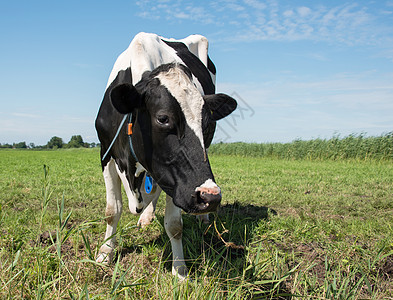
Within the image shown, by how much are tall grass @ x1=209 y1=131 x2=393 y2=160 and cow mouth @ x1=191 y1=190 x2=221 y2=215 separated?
1738 centimetres

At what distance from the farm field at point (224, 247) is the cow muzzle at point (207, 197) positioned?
0.27 metres

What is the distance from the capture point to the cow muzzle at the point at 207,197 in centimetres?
210

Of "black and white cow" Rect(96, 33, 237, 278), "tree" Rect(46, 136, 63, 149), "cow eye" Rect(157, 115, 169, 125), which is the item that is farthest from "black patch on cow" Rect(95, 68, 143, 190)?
"tree" Rect(46, 136, 63, 149)

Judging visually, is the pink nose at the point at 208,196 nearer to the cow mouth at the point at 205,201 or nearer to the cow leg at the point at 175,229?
the cow mouth at the point at 205,201

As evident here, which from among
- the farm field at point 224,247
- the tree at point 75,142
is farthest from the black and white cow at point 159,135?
the tree at point 75,142

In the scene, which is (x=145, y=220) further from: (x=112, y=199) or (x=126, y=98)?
(x=126, y=98)

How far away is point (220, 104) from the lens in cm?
295

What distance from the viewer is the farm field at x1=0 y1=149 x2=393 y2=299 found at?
7.20 feet

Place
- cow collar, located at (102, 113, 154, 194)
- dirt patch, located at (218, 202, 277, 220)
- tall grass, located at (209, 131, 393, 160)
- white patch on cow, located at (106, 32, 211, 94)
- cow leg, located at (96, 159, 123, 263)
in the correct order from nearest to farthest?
cow collar, located at (102, 113, 154, 194), white patch on cow, located at (106, 32, 211, 94), cow leg, located at (96, 159, 123, 263), dirt patch, located at (218, 202, 277, 220), tall grass, located at (209, 131, 393, 160)

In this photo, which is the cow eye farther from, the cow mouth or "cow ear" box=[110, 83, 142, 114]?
the cow mouth

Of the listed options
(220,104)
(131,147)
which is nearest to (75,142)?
(131,147)

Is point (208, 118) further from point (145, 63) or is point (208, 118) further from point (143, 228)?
point (143, 228)

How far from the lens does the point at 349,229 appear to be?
4062mm

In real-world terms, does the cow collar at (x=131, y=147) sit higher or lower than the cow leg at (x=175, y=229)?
higher
